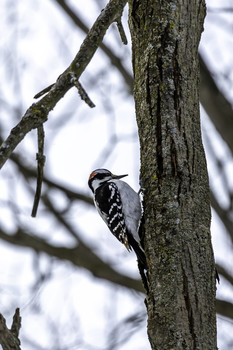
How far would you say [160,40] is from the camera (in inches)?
135

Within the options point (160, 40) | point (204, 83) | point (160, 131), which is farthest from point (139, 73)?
point (204, 83)

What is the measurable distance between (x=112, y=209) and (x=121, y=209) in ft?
0.40

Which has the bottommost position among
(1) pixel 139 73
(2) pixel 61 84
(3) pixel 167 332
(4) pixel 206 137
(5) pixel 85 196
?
(3) pixel 167 332

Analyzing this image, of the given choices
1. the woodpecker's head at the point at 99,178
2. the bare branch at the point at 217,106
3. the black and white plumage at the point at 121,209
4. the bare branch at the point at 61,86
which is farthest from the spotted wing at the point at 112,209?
the bare branch at the point at 61,86

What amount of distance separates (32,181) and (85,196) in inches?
29.5

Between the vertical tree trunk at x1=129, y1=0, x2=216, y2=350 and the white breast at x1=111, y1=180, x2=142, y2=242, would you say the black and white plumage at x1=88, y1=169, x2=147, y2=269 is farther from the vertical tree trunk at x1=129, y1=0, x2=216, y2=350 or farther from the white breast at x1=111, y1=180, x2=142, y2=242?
the vertical tree trunk at x1=129, y1=0, x2=216, y2=350

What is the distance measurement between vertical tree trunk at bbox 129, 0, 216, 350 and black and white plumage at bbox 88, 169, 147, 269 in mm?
1153

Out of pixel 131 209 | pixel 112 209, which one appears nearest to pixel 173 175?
pixel 131 209

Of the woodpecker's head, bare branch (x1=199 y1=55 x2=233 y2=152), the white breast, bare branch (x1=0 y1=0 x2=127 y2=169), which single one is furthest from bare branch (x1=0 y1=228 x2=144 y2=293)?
A: bare branch (x1=0 y1=0 x2=127 y2=169)

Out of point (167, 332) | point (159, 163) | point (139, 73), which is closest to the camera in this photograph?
point (167, 332)

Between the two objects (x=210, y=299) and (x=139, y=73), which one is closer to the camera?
(x=210, y=299)

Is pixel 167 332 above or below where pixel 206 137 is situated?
below

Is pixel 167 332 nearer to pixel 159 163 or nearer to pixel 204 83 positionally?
pixel 159 163

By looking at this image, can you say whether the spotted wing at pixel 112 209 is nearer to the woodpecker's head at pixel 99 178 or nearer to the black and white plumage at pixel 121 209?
the black and white plumage at pixel 121 209
